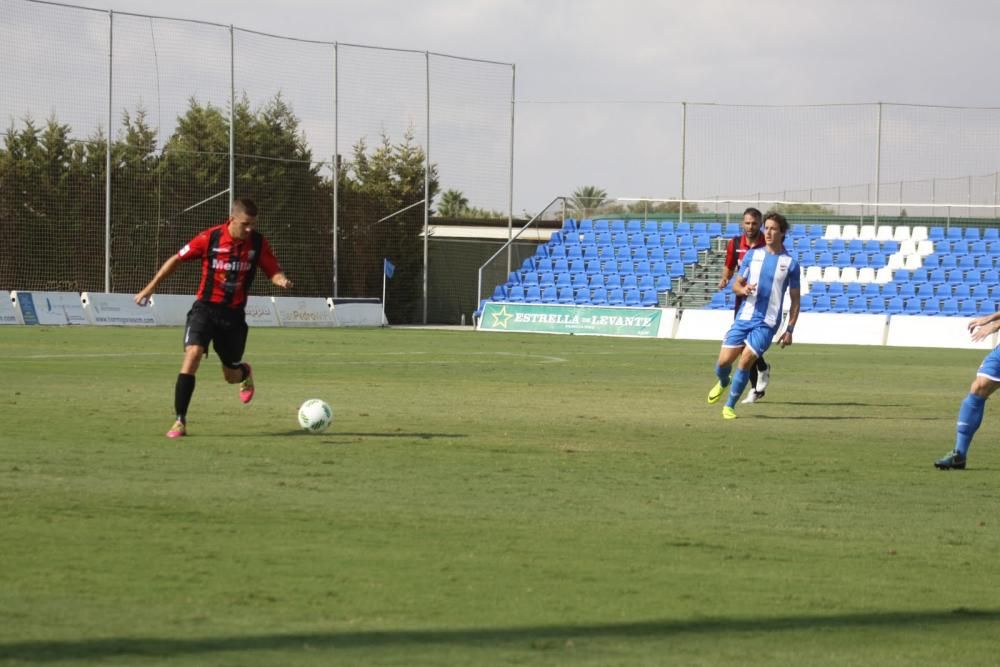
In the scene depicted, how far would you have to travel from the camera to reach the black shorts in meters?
12.7

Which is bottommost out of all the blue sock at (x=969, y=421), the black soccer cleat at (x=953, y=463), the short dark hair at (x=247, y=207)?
the black soccer cleat at (x=953, y=463)

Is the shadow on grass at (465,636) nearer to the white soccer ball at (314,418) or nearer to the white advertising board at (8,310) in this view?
the white soccer ball at (314,418)

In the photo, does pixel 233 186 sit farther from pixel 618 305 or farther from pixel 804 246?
pixel 804 246

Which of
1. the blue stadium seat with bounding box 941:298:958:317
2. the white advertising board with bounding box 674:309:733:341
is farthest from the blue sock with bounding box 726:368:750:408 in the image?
the blue stadium seat with bounding box 941:298:958:317

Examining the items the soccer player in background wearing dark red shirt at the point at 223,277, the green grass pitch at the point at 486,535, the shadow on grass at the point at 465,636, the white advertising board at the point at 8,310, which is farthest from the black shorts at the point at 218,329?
the white advertising board at the point at 8,310

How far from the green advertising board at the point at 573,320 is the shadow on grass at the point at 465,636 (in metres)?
36.2

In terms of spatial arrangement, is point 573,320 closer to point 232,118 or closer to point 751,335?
point 232,118

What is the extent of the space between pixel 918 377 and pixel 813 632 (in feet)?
63.5

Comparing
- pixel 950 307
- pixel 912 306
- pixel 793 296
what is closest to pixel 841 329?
pixel 912 306

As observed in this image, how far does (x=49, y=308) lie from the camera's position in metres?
38.5

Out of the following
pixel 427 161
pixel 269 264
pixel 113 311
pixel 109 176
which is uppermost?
pixel 427 161

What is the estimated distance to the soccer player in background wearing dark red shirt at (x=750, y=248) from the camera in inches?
695

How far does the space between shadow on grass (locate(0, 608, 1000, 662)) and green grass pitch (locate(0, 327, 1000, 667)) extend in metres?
0.02

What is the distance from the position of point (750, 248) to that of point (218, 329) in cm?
774
